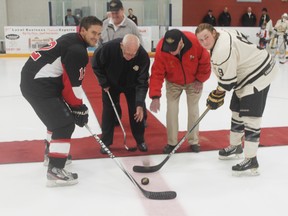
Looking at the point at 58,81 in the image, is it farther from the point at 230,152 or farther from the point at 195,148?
the point at 230,152

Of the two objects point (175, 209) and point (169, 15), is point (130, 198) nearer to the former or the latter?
point (175, 209)

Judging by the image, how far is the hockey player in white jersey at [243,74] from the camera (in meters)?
2.69

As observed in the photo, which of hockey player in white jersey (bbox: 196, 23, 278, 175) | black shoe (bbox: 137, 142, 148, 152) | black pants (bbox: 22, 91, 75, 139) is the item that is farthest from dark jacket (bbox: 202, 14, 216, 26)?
black pants (bbox: 22, 91, 75, 139)

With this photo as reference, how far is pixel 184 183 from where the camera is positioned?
2.82 metres

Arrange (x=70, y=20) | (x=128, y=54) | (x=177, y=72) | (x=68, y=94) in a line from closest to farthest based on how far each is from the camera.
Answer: (x=68, y=94)
(x=128, y=54)
(x=177, y=72)
(x=70, y=20)

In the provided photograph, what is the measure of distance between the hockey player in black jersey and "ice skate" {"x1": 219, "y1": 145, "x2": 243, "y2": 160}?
1277mm

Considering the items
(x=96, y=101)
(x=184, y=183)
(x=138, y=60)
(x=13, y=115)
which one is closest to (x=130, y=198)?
(x=184, y=183)

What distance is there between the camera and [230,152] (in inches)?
129

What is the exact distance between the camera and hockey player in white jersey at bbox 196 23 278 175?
8.81 feet

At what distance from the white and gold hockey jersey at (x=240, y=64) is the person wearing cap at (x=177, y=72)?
1.31 ft

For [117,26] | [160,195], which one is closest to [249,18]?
[117,26]

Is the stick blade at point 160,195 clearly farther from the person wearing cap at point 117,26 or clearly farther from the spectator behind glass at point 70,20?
the spectator behind glass at point 70,20

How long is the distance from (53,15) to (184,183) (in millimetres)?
11503

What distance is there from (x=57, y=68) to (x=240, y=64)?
1262mm
